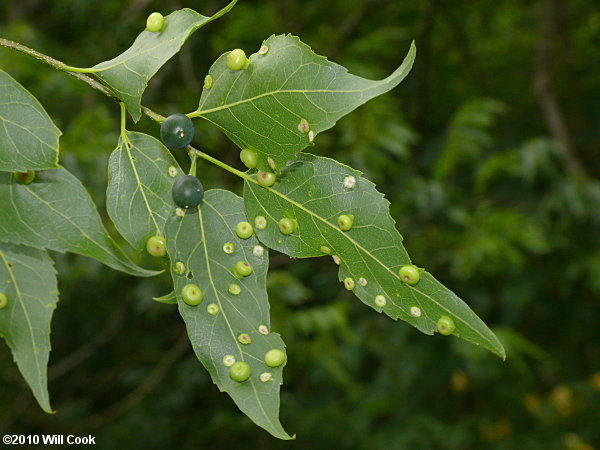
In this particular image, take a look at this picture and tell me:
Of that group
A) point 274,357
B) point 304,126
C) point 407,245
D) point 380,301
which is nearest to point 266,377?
point 274,357

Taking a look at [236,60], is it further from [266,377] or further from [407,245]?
[407,245]

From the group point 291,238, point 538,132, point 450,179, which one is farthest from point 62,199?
point 538,132

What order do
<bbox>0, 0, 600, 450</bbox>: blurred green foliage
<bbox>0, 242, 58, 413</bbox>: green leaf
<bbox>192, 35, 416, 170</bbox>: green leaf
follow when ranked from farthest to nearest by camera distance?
1. <bbox>0, 0, 600, 450</bbox>: blurred green foliage
2. <bbox>0, 242, 58, 413</bbox>: green leaf
3. <bbox>192, 35, 416, 170</bbox>: green leaf

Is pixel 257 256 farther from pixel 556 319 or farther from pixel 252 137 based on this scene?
pixel 556 319

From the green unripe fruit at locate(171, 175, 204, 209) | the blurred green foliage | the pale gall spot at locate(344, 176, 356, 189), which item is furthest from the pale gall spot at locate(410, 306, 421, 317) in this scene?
the blurred green foliage

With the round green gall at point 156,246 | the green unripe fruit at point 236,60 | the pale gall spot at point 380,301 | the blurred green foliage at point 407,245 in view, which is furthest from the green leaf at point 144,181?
the blurred green foliage at point 407,245

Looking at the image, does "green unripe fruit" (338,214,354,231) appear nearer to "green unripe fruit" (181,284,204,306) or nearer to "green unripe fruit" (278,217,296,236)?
"green unripe fruit" (278,217,296,236)
